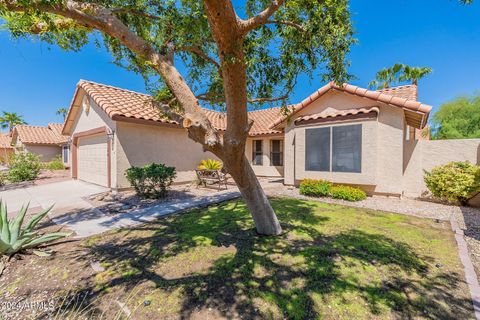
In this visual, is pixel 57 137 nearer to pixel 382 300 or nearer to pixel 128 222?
pixel 128 222

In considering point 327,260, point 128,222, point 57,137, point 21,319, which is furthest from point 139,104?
point 57,137

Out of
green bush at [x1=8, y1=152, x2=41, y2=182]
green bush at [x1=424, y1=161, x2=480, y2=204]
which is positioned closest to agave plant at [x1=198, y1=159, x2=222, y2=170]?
green bush at [x1=424, y1=161, x2=480, y2=204]

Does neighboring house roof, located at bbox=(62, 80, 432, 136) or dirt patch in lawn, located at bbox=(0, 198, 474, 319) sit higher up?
neighboring house roof, located at bbox=(62, 80, 432, 136)

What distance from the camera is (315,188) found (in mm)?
9625

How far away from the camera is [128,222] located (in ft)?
20.4

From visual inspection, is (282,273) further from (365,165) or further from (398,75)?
(398,75)

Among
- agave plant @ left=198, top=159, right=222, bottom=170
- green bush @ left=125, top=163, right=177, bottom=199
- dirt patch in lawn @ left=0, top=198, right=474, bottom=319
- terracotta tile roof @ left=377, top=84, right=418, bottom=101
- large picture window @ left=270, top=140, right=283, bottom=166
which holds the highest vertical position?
terracotta tile roof @ left=377, top=84, right=418, bottom=101

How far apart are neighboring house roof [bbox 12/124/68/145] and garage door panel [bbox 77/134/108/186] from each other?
12837 mm

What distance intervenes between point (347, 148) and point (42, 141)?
3291cm

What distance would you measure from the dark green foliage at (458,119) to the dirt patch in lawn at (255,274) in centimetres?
3116

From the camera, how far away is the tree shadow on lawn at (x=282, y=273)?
2.78 metres

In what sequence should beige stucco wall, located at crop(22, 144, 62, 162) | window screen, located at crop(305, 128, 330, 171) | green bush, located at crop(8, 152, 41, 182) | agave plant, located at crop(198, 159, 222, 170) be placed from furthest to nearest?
1. beige stucco wall, located at crop(22, 144, 62, 162)
2. green bush, located at crop(8, 152, 41, 182)
3. agave plant, located at crop(198, 159, 222, 170)
4. window screen, located at crop(305, 128, 330, 171)

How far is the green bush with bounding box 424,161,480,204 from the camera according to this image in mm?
7535

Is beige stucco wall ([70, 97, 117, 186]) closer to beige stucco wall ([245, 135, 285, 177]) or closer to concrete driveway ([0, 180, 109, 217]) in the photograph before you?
concrete driveway ([0, 180, 109, 217])
